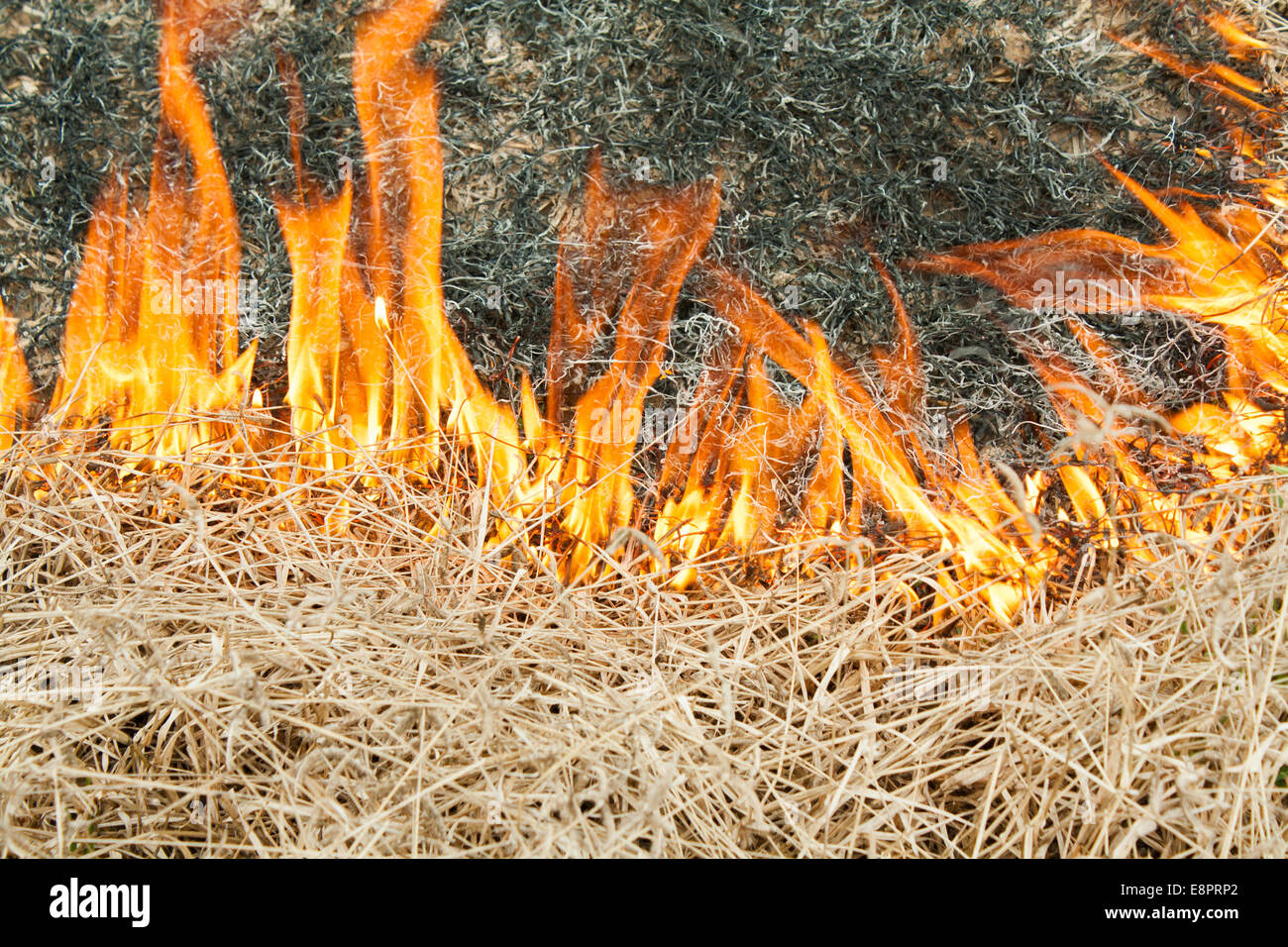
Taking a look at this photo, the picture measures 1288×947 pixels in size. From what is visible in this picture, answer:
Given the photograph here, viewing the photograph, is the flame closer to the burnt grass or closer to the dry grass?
the burnt grass

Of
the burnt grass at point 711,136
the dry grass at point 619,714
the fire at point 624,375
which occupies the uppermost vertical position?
the burnt grass at point 711,136

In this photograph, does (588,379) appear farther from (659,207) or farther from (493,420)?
(659,207)

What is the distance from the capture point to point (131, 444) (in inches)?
81.8

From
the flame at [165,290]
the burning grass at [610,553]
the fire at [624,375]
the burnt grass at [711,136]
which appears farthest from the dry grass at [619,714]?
the burnt grass at [711,136]

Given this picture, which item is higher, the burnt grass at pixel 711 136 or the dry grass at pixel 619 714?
the burnt grass at pixel 711 136

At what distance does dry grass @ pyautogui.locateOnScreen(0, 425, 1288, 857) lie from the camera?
1362 mm

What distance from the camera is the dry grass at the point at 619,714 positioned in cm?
136

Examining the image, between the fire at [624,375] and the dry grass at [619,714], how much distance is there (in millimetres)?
143

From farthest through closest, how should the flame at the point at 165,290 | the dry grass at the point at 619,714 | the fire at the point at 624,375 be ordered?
the flame at the point at 165,290
the fire at the point at 624,375
the dry grass at the point at 619,714

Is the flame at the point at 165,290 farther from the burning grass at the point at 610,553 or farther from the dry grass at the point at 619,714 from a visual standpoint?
the dry grass at the point at 619,714

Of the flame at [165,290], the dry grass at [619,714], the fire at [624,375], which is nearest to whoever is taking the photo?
the dry grass at [619,714]

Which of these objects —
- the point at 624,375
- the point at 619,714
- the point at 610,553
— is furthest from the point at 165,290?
the point at 619,714

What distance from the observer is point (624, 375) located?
2.10 metres

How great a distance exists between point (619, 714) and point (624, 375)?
3.01 feet
